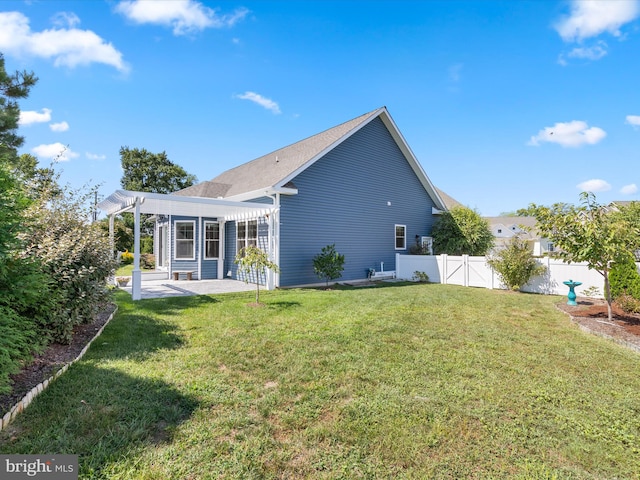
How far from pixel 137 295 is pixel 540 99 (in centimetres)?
1789

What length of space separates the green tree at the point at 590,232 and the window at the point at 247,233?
365 inches

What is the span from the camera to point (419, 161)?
15.3m

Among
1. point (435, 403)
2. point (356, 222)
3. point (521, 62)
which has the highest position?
point (521, 62)

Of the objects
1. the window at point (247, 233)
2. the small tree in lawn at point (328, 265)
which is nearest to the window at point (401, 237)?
the small tree in lawn at point (328, 265)

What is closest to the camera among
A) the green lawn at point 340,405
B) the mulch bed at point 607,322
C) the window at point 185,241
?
the green lawn at point 340,405

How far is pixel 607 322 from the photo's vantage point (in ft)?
21.6

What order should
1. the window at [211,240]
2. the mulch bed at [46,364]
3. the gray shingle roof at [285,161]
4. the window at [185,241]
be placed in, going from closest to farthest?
the mulch bed at [46,364] → the gray shingle roof at [285,161] → the window at [185,241] → the window at [211,240]

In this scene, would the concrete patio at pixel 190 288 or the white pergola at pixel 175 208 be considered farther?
the concrete patio at pixel 190 288

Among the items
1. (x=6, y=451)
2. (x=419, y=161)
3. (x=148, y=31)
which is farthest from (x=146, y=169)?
(x=6, y=451)

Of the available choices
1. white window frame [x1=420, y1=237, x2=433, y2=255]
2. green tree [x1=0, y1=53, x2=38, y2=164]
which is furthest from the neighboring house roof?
green tree [x1=0, y1=53, x2=38, y2=164]

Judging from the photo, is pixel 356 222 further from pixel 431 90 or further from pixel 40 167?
pixel 40 167

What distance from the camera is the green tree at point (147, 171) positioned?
96.3 ft

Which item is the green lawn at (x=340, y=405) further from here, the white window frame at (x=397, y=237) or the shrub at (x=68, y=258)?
the white window frame at (x=397, y=237)

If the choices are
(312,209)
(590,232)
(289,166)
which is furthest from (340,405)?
(289,166)
